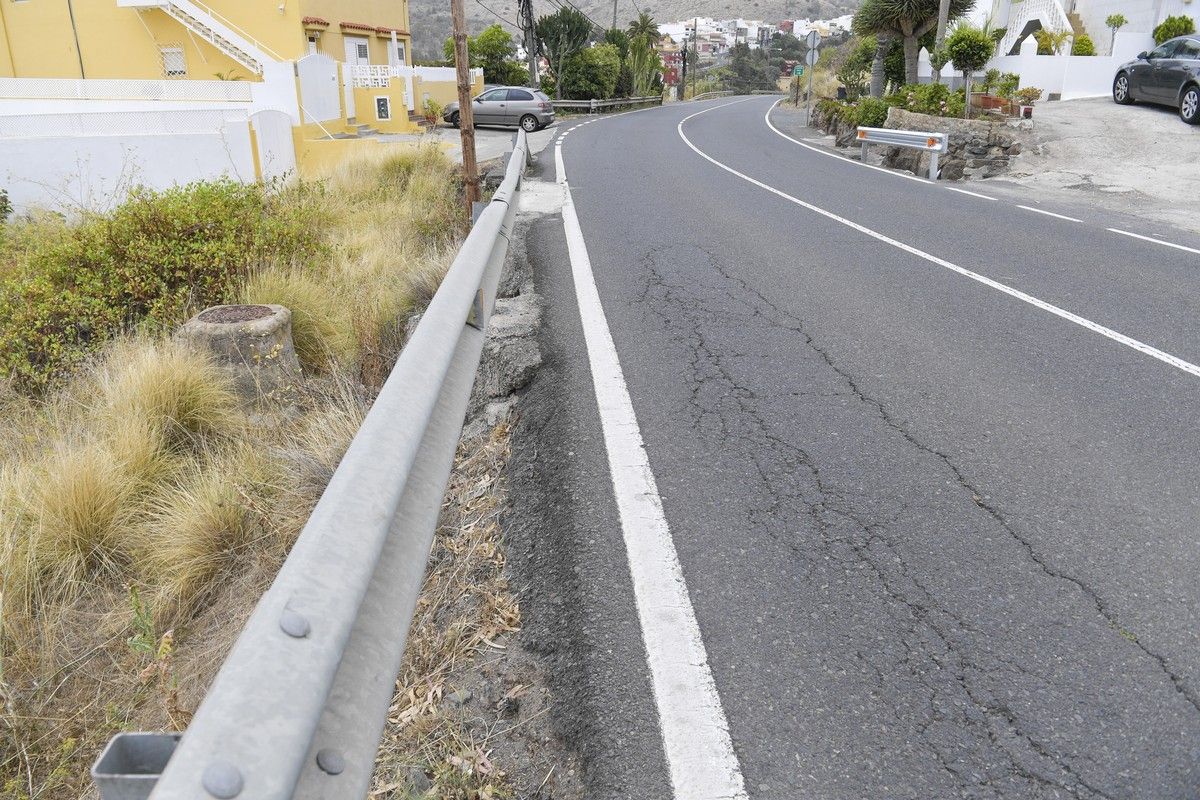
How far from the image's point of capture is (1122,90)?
21.3m

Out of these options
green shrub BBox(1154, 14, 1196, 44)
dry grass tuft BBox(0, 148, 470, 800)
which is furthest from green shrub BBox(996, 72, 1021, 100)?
dry grass tuft BBox(0, 148, 470, 800)

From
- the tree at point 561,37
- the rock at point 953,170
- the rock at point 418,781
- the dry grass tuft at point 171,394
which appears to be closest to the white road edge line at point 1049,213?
the rock at point 953,170

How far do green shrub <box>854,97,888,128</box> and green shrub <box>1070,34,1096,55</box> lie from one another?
7088mm

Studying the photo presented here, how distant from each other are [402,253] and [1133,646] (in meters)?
8.02

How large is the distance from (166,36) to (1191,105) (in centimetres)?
2814

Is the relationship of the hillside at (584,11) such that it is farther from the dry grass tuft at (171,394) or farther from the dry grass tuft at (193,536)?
the dry grass tuft at (193,536)

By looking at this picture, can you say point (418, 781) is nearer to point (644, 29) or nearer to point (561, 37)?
point (561, 37)

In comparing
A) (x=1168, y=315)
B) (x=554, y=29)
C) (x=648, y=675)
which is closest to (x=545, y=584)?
(x=648, y=675)

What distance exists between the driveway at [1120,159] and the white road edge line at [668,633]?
10.8 metres

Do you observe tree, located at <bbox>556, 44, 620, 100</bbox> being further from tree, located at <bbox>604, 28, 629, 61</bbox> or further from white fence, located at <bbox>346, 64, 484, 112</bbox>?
white fence, located at <bbox>346, 64, 484, 112</bbox>

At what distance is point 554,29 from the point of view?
46562mm

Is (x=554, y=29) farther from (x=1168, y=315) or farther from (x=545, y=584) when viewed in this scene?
(x=545, y=584)

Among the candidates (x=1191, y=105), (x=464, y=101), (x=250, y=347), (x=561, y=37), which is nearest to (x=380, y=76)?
(x=464, y=101)

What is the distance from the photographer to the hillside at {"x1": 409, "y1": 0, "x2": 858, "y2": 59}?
113m
